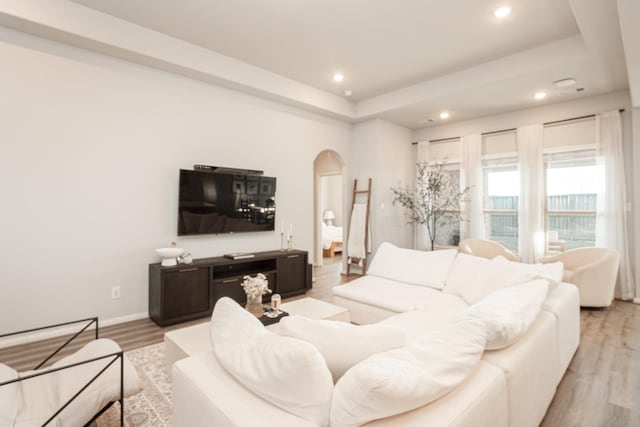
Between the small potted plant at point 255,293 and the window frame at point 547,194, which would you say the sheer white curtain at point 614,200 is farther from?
the small potted plant at point 255,293

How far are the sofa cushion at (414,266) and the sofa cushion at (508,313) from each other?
1.33m

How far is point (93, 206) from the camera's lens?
3.39 m

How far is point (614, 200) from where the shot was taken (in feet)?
14.6

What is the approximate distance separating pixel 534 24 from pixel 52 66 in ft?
16.3

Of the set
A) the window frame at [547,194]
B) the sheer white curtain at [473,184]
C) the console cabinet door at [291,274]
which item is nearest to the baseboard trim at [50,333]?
the console cabinet door at [291,274]

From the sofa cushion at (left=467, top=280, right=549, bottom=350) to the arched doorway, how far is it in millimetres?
4319

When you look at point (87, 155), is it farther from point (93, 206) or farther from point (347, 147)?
point (347, 147)

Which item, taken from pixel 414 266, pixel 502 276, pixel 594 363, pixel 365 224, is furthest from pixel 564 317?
pixel 365 224

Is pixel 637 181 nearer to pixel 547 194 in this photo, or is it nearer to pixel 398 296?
pixel 547 194

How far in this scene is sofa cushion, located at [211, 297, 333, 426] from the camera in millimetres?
1021

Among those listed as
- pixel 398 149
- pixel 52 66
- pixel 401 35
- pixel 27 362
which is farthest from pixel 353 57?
pixel 27 362

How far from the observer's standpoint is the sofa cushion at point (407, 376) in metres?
0.94

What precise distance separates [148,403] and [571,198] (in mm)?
5911

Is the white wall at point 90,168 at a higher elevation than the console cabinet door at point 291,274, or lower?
higher
